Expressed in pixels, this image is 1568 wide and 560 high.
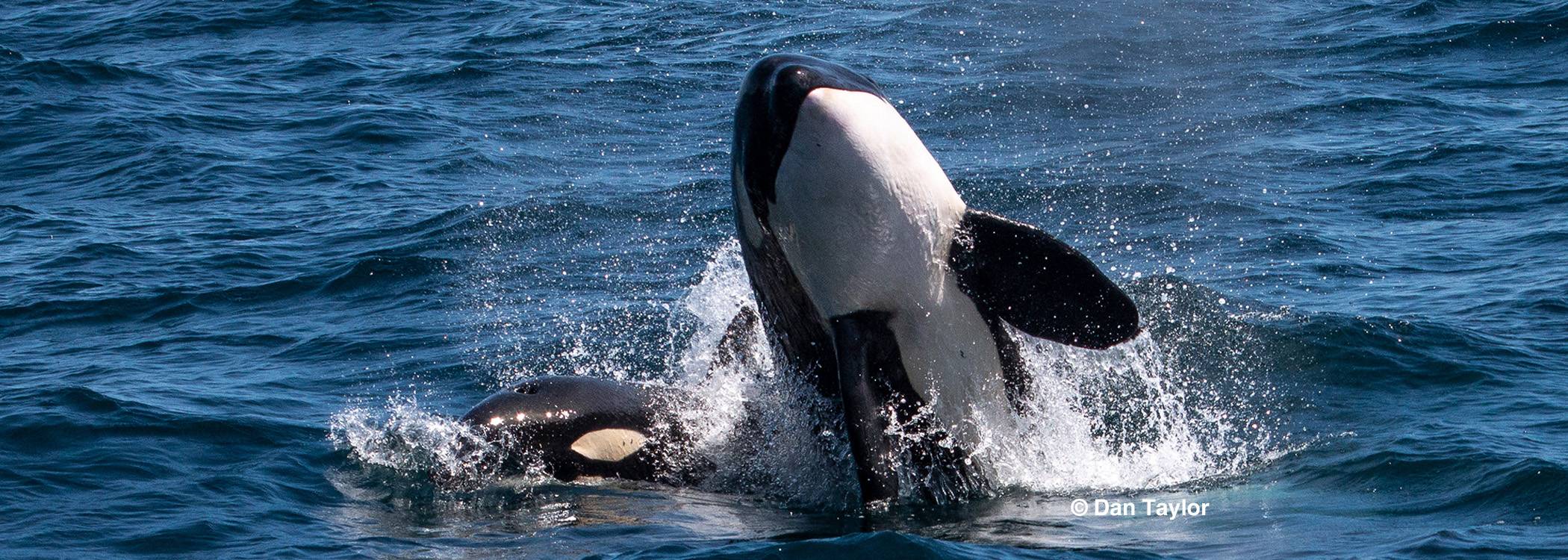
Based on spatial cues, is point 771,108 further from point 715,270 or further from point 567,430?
point 715,270

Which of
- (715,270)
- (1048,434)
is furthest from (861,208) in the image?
(715,270)

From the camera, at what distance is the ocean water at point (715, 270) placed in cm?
986

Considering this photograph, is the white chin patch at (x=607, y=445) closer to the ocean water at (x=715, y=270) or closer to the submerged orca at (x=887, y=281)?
the ocean water at (x=715, y=270)

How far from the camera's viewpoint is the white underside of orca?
9273 mm

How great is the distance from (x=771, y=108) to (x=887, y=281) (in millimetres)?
1267

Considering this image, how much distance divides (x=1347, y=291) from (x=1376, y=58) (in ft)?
35.6

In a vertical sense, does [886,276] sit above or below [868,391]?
above

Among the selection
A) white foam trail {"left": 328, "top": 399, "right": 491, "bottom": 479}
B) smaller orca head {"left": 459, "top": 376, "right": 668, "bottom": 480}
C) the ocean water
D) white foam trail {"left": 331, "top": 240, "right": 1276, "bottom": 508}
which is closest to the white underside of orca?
white foam trail {"left": 331, "top": 240, "right": 1276, "bottom": 508}

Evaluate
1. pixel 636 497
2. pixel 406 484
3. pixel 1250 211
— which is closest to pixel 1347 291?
pixel 1250 211

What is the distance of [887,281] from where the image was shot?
9664 mm

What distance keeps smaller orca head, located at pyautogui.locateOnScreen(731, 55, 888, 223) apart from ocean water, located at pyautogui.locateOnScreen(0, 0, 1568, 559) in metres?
1.68

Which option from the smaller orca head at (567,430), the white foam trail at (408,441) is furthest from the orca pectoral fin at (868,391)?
the white foam trail at (408,441)

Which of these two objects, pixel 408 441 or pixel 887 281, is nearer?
pixel 887 281

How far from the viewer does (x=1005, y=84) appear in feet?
80.0
